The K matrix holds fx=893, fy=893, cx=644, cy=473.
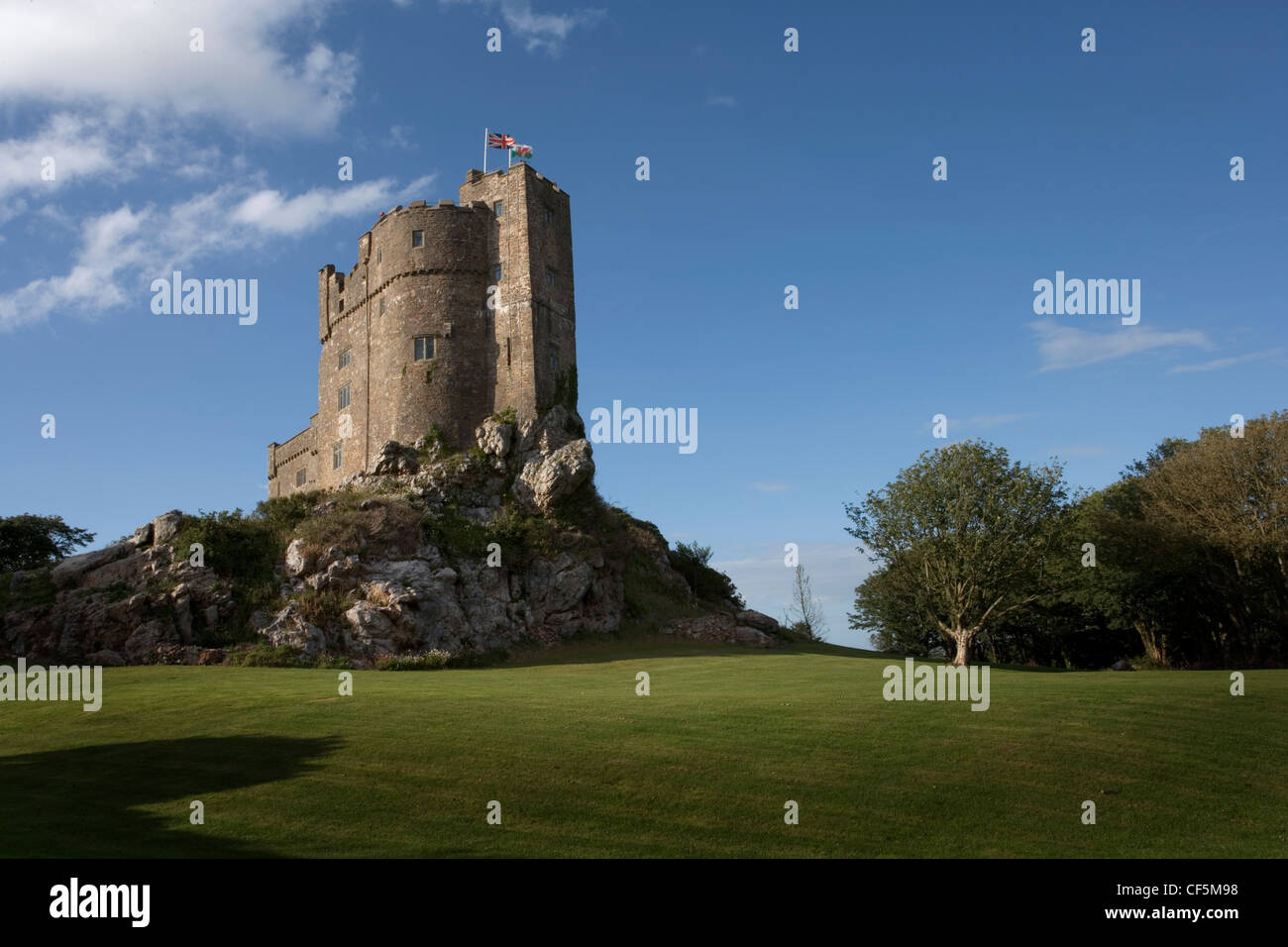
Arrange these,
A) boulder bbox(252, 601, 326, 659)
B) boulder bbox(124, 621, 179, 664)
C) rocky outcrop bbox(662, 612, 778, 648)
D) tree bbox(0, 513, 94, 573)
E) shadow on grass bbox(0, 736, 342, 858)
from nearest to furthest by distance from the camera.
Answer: shadow on grass bbox(0, 736, 342, 858) → boulder bbox(124, 621, 179, 664) → boulder bbox(252, 601, 326, 659) → rocky outcrop bbox(662, 612, 778, 648) → tree bbox(0, 513, 94, 573)

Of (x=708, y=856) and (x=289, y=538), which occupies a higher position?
(x=289, y=538)

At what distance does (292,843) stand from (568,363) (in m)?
45.5

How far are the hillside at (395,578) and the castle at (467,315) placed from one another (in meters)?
2.71

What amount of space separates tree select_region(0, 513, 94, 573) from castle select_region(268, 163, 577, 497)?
3557cm

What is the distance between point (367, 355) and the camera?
61.8 meters

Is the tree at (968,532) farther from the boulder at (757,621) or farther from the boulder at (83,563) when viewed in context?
the boulder at (83,563)

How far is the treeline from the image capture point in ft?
145

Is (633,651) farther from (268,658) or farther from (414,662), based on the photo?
(268,658)

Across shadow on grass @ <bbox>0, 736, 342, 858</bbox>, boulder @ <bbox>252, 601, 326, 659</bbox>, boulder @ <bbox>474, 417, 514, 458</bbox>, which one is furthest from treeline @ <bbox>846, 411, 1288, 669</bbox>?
shadow on grass @ <bbox>0, 736, 342, 858</bbox>

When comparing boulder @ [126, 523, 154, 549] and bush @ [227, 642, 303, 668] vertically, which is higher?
boulder @ [126, 523, 154, 549]

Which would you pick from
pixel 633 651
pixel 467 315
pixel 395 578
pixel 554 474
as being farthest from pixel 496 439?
pixel 633 651

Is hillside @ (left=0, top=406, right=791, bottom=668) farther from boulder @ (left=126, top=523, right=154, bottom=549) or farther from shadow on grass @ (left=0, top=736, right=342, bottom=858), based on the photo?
shadow on grass @ (left=0, top=736, right=342, bottom=858)
